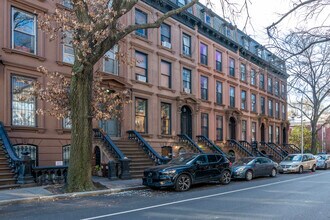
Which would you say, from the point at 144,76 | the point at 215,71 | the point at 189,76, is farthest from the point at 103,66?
the point at 215,71

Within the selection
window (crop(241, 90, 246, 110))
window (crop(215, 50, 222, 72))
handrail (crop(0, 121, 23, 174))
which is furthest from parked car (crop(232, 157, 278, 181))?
window (crop(241, 90, 246, 110))

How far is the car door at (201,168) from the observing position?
52.0 feet

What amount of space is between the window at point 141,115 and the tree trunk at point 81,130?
928cm

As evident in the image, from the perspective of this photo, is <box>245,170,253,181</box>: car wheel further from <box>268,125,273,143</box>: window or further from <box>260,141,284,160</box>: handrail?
<box>268,125,273,143</box>: window

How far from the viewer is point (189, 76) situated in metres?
28.6

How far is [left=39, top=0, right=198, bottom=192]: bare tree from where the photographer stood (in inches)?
516

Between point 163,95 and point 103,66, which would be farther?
point 163,95

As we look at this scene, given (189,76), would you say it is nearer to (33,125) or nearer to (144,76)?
(144,76)

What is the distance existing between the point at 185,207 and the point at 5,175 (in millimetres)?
7674

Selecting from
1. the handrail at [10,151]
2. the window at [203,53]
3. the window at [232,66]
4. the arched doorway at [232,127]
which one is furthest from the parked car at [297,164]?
the handrail at [10,151]

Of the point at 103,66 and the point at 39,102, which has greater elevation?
the point at 103,66

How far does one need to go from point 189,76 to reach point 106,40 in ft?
51.6

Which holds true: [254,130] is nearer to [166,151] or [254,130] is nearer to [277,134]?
[277,134]

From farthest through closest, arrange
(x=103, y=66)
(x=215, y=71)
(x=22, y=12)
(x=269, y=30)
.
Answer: (x=215, y=71), (x=103, y=66), (x=22, y=12), (x=269, y=30)
